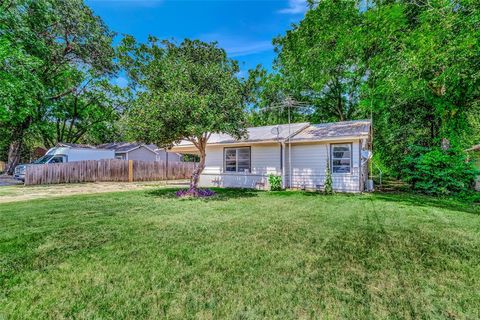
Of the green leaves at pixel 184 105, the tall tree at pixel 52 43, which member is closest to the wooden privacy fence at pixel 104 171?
the tall tree at pixel 52 43

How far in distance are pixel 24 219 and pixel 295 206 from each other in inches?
291

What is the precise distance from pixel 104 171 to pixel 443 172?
20065 mm

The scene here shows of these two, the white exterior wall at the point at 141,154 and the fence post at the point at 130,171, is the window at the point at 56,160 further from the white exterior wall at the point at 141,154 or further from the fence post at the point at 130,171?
the white exterior wall at the point at 141,154

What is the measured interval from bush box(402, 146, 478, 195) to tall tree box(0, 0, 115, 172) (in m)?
19.7

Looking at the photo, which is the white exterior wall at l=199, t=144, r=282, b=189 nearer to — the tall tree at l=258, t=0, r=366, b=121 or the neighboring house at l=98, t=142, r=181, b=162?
the tall tree at l=258, t=0, r=366, b=121

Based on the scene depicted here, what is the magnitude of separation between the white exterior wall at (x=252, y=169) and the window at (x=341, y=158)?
2.70 m

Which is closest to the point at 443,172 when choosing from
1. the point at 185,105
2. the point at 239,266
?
the point at 185,105

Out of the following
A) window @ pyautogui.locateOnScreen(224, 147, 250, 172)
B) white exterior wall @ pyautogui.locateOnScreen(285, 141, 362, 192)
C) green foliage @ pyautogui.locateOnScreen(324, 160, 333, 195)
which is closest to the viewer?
green foliage @ pyautogui.locateOnScreen(324, 160, 333, 195)

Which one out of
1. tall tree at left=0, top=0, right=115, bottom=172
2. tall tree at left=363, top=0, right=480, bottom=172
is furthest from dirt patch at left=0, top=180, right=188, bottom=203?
tall tree at left=363, top=0, right=480, bottom=172

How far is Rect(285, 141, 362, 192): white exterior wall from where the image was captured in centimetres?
1125

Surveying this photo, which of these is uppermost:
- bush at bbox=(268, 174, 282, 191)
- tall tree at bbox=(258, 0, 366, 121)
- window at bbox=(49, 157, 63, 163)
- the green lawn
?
tall tree at bbox=(258, 0, 366, 121)

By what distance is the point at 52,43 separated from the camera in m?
17.7

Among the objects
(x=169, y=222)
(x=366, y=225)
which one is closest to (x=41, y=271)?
(x=169, y=222)

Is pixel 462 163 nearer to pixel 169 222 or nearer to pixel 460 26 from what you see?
pixel 460 26
